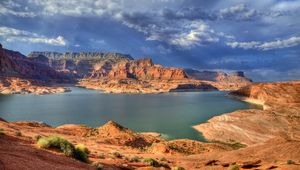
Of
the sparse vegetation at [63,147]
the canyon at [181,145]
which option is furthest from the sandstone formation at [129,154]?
the sparse vegetation at [63,147]

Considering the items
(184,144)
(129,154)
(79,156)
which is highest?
(79,156)

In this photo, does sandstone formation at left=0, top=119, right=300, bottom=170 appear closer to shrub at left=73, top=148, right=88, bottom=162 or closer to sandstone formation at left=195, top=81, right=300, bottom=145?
shrub at left=73, top=148, right=88, bottom=162

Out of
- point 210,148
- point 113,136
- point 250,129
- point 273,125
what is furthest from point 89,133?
point 273,125

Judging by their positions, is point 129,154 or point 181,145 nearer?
point 129,154

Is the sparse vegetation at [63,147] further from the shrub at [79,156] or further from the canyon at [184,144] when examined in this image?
the canyon at [184,144]

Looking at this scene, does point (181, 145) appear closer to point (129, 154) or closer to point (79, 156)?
point (129, 154)

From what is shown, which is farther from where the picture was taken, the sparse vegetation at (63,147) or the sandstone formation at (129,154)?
the sparse vegetation at (63,147)

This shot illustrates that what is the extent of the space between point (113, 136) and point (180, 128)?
94.4 feet

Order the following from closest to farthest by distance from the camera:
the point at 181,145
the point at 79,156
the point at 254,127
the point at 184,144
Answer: the point at 79,156 < the point at 181,145 < the point at 184,144 < the point at 254,127

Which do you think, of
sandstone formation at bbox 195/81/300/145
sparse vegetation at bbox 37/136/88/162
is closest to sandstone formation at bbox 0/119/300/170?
sparse vegetation at bbox 37/136/88/162

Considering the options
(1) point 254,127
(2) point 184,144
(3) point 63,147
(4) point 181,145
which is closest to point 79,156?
(3) point 63,147

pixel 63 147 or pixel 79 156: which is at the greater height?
pixel 63 147

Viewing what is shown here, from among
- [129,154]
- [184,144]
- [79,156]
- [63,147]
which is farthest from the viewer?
[184,144]

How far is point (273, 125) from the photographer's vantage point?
6819cm
